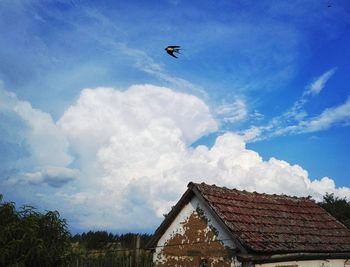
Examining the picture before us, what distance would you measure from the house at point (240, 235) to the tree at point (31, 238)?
3333mm

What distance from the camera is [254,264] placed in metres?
13.1

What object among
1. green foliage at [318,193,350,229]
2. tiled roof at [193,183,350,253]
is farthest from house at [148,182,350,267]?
green foliage at [318,193,350,229]

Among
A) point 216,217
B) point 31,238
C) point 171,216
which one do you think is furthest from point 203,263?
point 31,238

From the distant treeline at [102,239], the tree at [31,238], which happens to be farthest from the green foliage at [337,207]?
the tree at [31,238]

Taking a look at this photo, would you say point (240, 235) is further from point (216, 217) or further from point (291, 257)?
point (291, 257)

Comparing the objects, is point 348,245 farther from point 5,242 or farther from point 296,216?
point 5,242

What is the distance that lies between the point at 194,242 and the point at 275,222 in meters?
3.18

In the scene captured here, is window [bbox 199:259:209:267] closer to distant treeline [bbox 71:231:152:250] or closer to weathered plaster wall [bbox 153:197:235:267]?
weathered plaster wall [bbox 153:197:235:267]

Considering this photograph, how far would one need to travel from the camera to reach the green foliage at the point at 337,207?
34.9 m

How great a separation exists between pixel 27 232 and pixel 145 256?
5.74 metres

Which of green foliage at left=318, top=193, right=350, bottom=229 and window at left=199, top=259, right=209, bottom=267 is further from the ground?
green foliage at left=318, top=193, right=350, bottom=229

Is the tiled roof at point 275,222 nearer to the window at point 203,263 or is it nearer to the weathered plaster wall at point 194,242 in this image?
the weathered plaster wall at point 194,242

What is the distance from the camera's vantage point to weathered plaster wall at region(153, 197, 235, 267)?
1401 cm

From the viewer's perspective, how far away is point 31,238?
48.9ft
